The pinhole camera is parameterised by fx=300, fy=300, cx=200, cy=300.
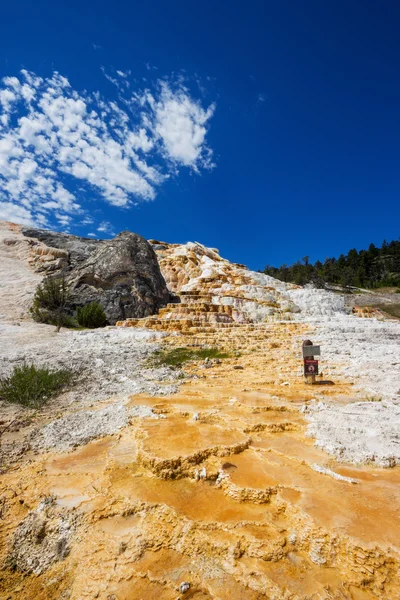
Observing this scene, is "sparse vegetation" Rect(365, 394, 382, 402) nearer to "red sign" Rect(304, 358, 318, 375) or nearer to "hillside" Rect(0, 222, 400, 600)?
"hillside" Rect(0, 222, 400, 600)

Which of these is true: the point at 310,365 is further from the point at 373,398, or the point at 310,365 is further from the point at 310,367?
the point at 373,398

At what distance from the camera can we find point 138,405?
5.37m

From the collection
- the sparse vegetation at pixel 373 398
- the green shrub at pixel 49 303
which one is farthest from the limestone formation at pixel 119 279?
the sparse vegetation at pixel 373 398

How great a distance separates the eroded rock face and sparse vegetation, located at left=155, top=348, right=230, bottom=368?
28.6 ft

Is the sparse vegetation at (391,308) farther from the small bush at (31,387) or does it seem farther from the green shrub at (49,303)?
the small bush at (31,387)

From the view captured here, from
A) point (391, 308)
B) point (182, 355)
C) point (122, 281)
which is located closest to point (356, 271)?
point (391, 308)

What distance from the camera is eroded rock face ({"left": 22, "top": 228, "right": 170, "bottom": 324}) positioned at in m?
19.1

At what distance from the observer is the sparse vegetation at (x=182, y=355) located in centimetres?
933

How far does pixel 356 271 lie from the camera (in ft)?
205

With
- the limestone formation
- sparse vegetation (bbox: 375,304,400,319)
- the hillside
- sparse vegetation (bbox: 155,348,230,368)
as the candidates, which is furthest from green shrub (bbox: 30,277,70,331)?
sparse vegetation (bbox: 375,304,400,319)

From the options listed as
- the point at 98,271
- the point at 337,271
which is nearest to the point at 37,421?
the point at 98,271

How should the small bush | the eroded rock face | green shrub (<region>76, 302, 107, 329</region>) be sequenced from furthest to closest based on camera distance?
the eroded rock face, green shrub (<region>76, 302, 107, 329</region>), the small bush

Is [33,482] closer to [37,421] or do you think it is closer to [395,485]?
[37,421]

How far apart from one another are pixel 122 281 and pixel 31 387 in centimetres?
1463
